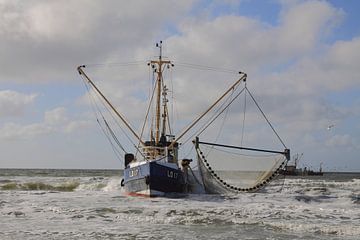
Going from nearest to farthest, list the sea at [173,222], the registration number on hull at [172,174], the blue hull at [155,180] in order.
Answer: the sea at [173,222], the blue hull at [155,180], the registration number on hull at [172,174]

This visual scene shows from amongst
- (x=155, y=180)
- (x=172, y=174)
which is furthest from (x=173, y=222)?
(x=172, y=174)

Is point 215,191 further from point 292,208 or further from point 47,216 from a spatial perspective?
point 47,216

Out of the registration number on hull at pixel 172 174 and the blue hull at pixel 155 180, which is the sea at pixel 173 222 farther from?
the registration number on hull at pixel 172 174

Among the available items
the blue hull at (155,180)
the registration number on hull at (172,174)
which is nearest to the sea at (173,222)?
the blue hull at (155,180)

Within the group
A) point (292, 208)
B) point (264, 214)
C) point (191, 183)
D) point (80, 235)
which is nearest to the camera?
point (80, 235)

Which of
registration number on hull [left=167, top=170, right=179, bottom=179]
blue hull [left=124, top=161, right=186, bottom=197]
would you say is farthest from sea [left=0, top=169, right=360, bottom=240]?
registration number on hull [left=167, top=170, right=179, bottom=179]

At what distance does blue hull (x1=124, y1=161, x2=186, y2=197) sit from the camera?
35.0 metres

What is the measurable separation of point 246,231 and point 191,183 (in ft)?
63.6

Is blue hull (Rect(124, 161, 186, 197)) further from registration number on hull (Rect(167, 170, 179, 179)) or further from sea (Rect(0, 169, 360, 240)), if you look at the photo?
sea (Rect(0, 169, 360, 240))

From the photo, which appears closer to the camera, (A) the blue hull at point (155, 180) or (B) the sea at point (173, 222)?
(B) the sea at point (173, 222)

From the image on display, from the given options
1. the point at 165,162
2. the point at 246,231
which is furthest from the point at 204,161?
the point at 246,231

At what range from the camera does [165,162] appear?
36.5 metres

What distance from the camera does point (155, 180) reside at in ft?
115

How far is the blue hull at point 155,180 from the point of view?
35031 millimetres
